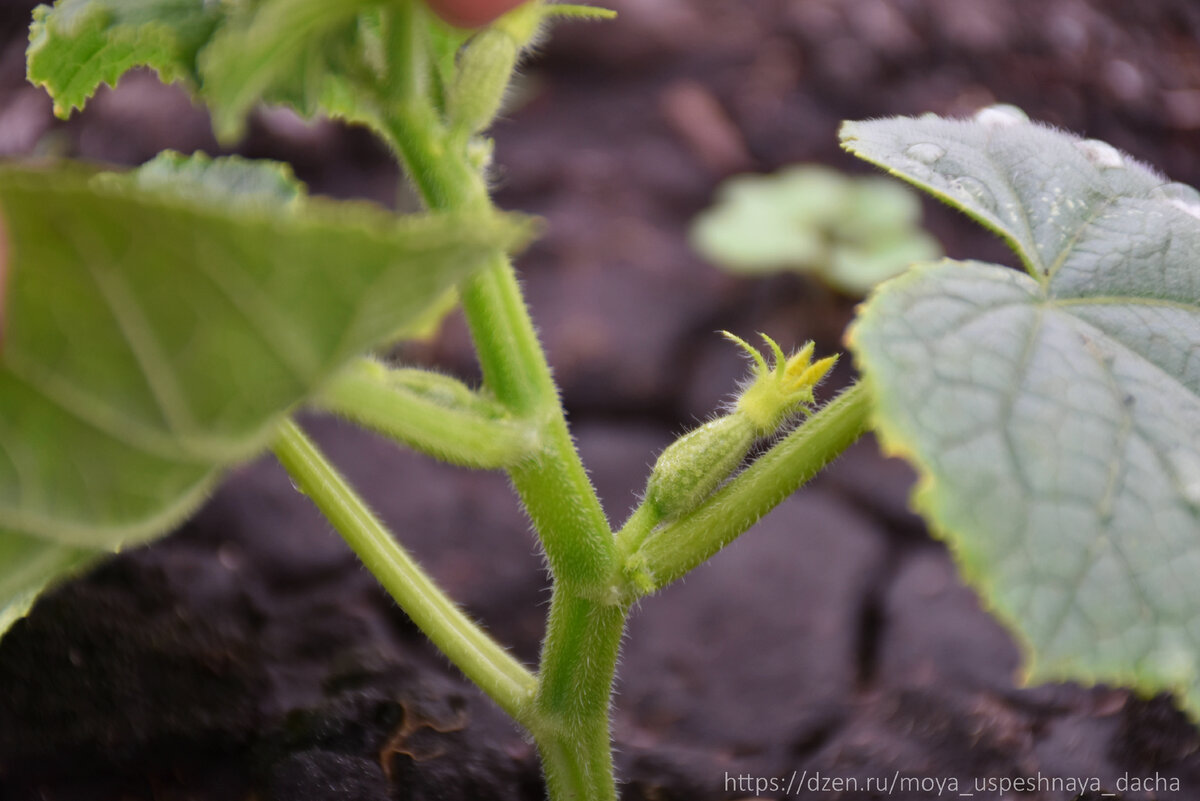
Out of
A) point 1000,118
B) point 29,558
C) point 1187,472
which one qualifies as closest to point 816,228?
point 1000,118

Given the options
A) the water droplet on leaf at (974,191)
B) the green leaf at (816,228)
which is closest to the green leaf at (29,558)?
the water droplet on leaf at (974,191)

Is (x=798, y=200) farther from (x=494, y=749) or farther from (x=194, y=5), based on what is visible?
(x=194, y=5)

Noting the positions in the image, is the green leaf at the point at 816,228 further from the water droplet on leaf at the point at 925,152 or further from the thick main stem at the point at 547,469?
the thick main stem at the point at 547,469

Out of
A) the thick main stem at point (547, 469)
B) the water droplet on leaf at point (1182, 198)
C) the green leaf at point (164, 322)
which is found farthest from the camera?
the water droplet on leaf at point (1182, 198)

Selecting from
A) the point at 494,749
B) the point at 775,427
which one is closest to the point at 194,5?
the point at 775,427

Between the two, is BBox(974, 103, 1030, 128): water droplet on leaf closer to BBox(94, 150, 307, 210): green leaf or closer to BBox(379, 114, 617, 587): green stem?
BBox(379, 114, 617, 587): green stem

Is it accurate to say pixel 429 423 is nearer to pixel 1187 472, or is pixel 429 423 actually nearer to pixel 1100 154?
pixel 1187 472
